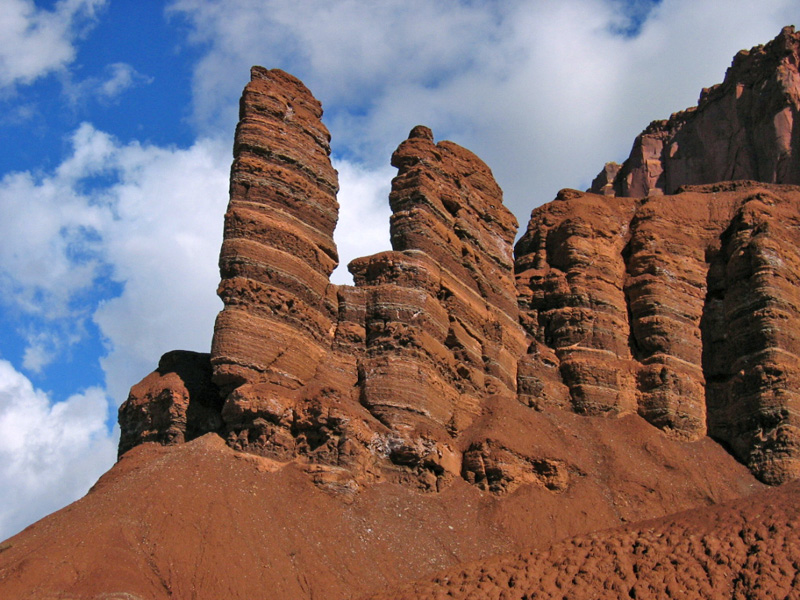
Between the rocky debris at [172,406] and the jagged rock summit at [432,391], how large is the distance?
0.09 meters

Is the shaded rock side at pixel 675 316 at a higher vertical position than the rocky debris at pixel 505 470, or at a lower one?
higher

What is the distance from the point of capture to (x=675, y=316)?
4100 cm

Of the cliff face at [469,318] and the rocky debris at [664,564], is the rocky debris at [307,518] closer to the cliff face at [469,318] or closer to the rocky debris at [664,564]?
the cliff face at [469,318]

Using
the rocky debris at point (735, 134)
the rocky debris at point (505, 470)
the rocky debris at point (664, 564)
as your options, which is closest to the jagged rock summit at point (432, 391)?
the rocky debris at point (505, 470)

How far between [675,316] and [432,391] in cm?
1508

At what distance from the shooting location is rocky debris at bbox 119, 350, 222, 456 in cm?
2906

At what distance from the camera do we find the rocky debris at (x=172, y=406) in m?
29.1

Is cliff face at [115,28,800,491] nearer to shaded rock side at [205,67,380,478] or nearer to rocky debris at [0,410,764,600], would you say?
shaded rock side at [205,67,380,478]

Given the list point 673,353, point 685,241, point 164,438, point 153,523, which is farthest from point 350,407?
Answer: point 685,241

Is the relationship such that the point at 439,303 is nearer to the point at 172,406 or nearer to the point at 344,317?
the point at 344,317

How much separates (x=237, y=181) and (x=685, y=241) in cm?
2388

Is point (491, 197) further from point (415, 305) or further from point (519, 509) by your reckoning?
point (519, 509)

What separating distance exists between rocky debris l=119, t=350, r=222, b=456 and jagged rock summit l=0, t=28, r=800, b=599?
0.31 ft

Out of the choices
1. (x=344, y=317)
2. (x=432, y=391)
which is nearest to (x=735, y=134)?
(x=432, y=391)
